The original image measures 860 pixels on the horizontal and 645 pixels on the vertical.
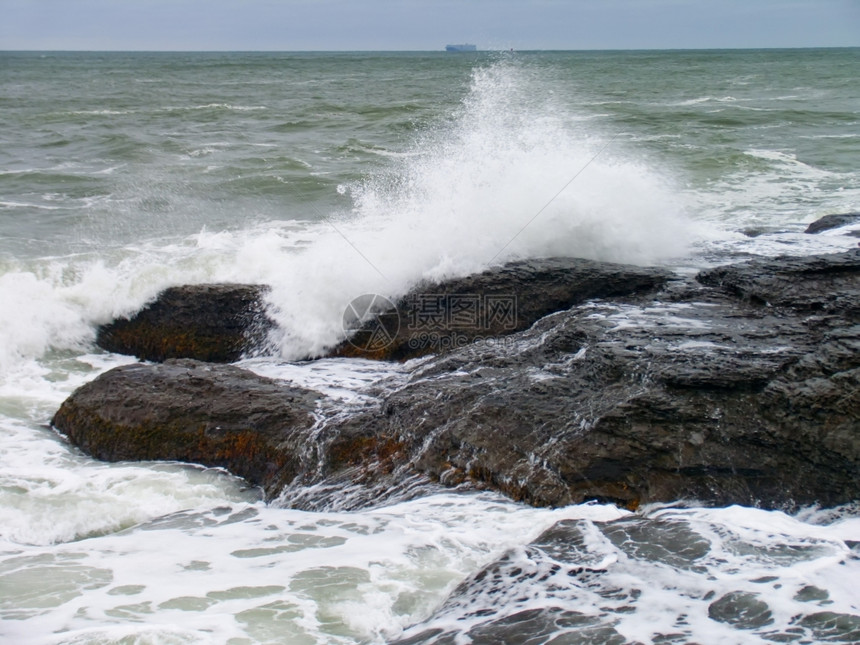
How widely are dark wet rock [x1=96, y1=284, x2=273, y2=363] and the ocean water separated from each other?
24 centimetres

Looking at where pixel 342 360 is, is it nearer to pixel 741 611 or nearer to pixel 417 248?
pixel 417 248

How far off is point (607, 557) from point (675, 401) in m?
1.09

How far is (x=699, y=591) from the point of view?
3062mm

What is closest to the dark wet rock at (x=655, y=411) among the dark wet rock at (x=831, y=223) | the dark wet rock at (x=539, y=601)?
the dark wet rock at (x=539, y=601)

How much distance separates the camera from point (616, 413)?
13.4 feet

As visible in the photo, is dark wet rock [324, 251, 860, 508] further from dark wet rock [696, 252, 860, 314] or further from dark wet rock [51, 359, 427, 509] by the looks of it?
dark wet rock [51, 359, 427, 509]

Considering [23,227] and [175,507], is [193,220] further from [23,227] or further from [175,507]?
[175,507]

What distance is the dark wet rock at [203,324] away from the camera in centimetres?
625

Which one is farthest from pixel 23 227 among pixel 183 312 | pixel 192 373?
pixel 192 373

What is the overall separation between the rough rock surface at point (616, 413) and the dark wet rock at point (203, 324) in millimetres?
1024

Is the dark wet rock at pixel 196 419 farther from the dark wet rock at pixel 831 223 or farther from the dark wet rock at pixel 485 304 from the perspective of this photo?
the dark wet rock at pixel 831 223

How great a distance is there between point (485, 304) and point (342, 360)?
1050 millimetres

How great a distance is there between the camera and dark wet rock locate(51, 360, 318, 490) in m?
4.61

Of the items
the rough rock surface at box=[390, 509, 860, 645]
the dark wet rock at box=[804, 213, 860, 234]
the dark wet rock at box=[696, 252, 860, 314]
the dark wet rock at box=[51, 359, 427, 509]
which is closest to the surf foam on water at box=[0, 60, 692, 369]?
the dark wet rock at box=[696, 252, 860, 314]
